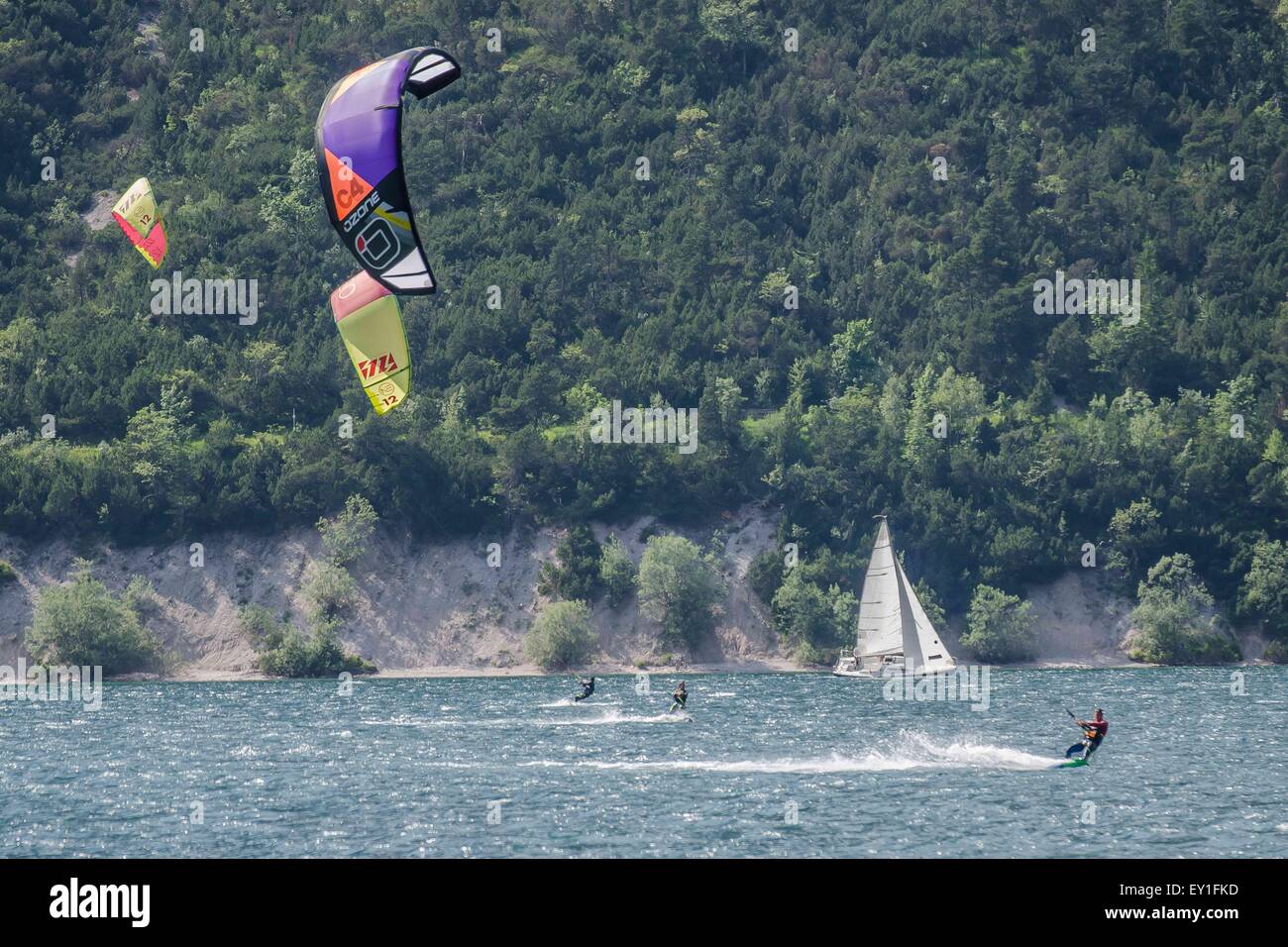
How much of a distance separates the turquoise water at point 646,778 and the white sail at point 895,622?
1.82 meters

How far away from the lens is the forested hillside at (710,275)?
103 m

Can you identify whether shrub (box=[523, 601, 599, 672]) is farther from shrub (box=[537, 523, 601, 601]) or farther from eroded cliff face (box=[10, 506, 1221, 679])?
shrub (box=[537, 523, 601, 601])

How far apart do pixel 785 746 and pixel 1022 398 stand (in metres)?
66.3

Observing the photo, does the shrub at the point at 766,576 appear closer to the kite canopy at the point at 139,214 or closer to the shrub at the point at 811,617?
the shrub at the point at 811,617

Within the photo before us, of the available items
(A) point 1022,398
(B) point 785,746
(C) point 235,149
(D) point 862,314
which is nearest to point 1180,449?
(A) point 1022,398

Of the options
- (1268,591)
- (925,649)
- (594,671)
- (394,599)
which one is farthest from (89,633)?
(1268,591)

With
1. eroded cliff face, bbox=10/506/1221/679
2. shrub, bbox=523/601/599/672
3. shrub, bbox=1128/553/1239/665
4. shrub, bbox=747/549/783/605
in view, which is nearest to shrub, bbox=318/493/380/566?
eroded cliff face, bbox=10/506/1221/679

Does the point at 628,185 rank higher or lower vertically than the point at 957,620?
higher

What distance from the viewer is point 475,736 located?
5672 cm

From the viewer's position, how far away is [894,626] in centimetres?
6831

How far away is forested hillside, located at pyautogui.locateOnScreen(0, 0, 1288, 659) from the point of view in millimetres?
102750

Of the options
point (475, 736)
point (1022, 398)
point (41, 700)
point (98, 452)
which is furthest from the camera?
point (1022, 398)

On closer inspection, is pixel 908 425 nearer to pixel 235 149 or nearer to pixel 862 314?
pixel 862 314

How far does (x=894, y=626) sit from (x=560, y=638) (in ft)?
90.0
